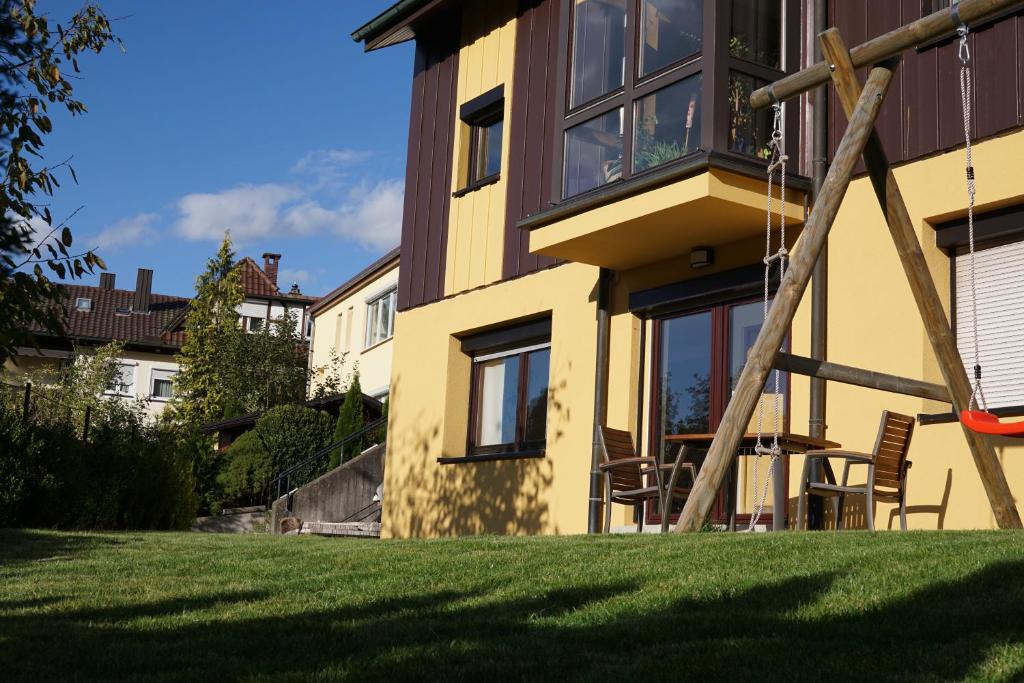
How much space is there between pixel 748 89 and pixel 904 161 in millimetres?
1628

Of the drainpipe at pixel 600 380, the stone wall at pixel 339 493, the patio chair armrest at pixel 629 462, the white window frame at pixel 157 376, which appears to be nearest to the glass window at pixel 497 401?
the drainpipe at pixel 600 380

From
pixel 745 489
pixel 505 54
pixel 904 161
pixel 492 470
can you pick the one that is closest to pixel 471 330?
pixel 492 470

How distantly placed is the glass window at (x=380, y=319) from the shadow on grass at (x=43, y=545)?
738 inches

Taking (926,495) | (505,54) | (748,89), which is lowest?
(926,495)

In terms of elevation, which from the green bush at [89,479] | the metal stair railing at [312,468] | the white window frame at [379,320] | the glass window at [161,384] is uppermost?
the glass window at [161,384]

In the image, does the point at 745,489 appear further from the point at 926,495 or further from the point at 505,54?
the point at 505,54

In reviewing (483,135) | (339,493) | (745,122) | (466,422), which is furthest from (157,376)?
(745,122)

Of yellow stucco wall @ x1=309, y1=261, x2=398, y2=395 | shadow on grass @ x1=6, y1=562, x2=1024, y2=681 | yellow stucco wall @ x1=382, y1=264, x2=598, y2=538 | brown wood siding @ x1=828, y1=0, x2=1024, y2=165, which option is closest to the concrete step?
yellow stucco wall @ x1=382, y1=264, x2=598, y2=538

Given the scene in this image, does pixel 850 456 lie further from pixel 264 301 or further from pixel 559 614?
pixel 264 301

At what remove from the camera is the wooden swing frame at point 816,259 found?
9078 millimetres

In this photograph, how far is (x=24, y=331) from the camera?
583 cm

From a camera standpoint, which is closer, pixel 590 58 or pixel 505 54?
pixel 590 58

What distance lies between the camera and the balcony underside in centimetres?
1148

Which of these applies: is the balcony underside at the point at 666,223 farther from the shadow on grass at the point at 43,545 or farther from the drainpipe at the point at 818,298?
the shadow on grass at the point at 43,545
